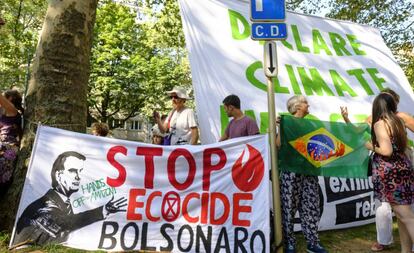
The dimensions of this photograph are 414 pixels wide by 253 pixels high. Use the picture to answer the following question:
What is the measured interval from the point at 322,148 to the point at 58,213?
3.08 meters

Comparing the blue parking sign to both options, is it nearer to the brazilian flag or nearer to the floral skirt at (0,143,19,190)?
the brazilian flag

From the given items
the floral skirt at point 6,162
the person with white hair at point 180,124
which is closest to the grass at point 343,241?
the floral skirt at point 6,162

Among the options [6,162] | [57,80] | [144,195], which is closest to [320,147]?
[144,195]

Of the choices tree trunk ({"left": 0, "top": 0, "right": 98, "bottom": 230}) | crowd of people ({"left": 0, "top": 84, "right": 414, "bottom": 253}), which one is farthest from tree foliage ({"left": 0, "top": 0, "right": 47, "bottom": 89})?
crowd of people ({"left": 0, "top": 84, "right": 414, "bottom": 253})

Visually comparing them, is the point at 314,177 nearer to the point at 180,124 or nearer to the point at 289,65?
the point at 180,124

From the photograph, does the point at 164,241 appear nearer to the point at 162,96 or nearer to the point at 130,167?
the point at 130,167

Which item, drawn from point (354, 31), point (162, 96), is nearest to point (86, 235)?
point (354, 31)

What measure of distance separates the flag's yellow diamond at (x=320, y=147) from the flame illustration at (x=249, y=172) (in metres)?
0.65

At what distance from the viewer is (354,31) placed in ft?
25.2

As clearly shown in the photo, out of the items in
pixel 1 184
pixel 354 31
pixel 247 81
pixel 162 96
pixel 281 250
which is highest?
pixel 162 96

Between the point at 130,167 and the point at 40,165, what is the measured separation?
3.23ft

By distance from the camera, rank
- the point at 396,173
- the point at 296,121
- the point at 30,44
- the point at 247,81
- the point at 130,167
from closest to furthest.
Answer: the point at 396,173 → the point at 130,167 → the point at 296,121 → the point at 247,81 → the point at 30,44

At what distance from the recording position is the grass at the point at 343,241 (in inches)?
166

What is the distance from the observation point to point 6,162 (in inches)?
185
